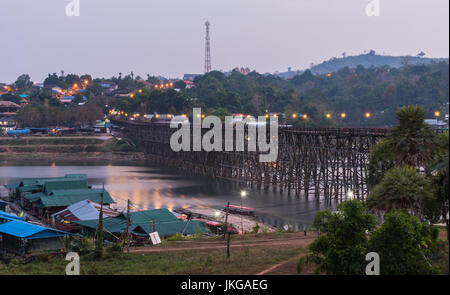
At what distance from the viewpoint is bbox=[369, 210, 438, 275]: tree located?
1597 centimetres

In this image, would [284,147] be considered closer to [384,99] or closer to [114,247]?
[114,247]

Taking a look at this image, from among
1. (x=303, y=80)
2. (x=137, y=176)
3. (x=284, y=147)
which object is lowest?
(x=137, y=176)

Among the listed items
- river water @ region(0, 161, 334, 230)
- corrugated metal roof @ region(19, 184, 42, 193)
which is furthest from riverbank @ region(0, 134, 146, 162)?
corrugated metal roof @ region(19, 184, 42, 193)

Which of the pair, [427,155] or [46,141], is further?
[46,141]

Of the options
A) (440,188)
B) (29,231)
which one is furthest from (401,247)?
(29,231)

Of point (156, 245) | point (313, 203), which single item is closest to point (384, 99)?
point (313, 203)

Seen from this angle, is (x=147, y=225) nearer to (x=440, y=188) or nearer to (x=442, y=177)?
(x=440, y=188)

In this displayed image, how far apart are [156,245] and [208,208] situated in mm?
17271

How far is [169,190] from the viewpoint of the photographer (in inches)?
2044

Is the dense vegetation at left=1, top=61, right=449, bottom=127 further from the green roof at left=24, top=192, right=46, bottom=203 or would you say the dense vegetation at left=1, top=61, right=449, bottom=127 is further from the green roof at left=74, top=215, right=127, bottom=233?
the green roof at left=74, top=215, right=127, bottom=233

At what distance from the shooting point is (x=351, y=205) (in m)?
17.5

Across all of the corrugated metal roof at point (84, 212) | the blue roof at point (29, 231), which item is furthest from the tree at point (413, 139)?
the corrugated metal roof at point (84, 212)

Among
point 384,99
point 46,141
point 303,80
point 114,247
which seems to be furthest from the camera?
point 303,80

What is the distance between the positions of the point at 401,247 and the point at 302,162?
30.2 meters
